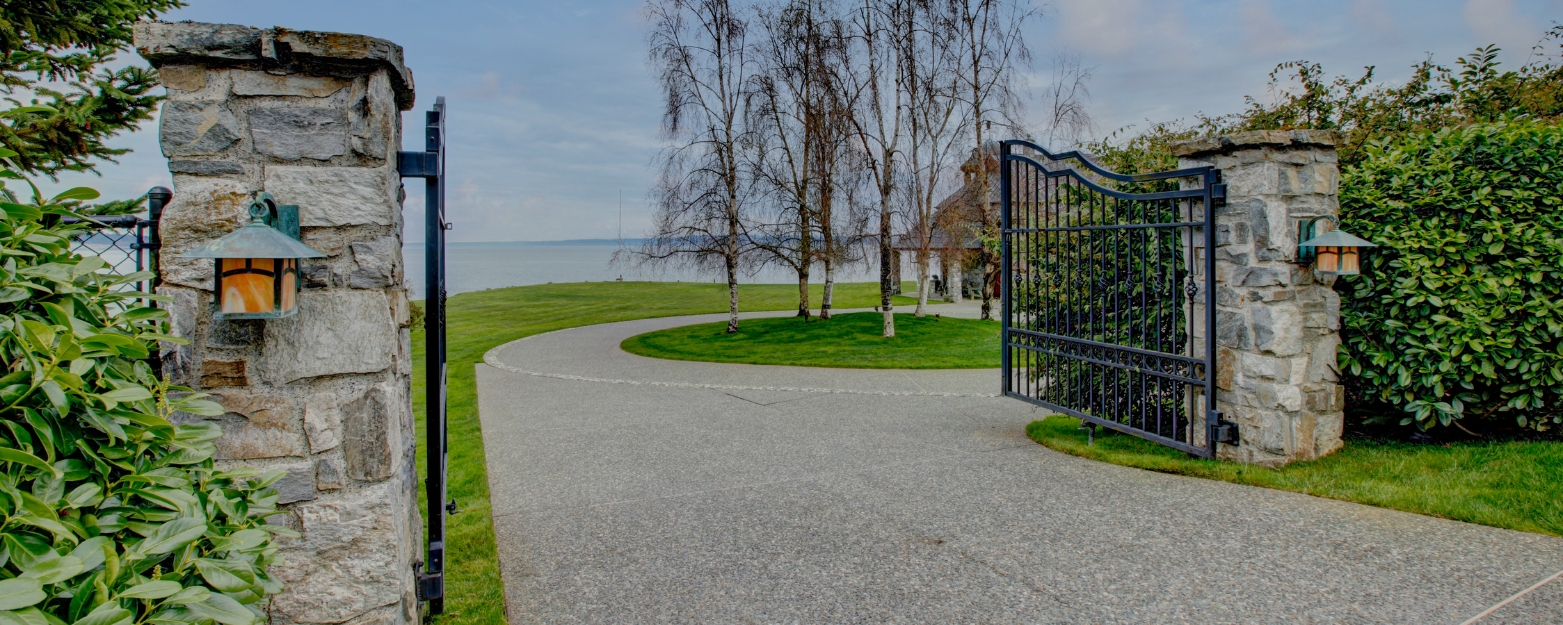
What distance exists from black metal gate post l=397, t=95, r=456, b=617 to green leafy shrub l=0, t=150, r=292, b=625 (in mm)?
900

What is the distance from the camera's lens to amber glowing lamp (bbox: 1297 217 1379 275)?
4477 mm

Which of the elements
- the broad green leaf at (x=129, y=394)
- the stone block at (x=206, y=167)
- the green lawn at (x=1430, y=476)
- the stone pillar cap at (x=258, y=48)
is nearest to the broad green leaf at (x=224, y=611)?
the broad green leaf at (x=129, y=394)

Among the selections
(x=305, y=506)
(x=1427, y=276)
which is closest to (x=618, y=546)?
(x=305, y=506)

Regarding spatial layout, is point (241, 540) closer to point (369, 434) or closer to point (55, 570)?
point (55, 570)

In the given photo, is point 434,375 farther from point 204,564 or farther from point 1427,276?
point 1427,276

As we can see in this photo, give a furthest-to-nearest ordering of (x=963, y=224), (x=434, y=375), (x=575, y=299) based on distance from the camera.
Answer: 1. (x=575, y=299)
2. (x=963, y=224)
3. (x=434, y=375)

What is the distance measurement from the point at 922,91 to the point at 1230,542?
13.4 meters

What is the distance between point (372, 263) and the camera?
8.11ft

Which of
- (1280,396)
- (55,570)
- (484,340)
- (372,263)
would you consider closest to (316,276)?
(372,263)

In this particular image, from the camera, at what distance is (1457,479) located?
4289mm

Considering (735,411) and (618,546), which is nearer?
(618,546)

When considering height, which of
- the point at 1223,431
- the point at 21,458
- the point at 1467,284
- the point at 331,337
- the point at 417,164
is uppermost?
the point at 417,164

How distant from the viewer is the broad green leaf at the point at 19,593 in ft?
4.19

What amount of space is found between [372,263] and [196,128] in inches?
25.2
